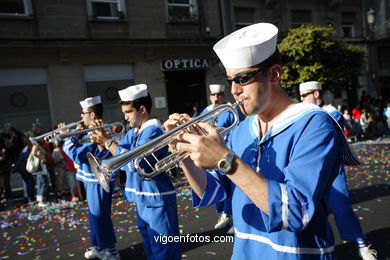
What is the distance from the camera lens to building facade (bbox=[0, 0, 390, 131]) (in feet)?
35.6

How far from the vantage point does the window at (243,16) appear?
632 inches

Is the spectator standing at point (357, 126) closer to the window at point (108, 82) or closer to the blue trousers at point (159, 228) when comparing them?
the window at point (108, 82)

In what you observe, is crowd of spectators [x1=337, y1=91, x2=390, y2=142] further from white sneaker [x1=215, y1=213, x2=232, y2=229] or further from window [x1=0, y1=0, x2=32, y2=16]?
window [x1=0, y1=0, x2=32, y2=16]

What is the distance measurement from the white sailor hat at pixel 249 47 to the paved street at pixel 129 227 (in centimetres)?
297

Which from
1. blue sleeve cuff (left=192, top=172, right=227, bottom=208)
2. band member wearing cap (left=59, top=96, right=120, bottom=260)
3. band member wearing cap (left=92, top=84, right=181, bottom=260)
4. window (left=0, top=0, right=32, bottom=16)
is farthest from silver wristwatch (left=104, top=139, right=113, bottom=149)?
window (left=0, top=0, right=32, bottom=16)

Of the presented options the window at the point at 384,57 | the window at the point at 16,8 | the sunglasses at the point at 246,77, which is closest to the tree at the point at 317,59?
the window at the point at 384,57

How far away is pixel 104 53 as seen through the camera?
40.2 feet

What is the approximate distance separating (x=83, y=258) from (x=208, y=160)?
12.0 ft

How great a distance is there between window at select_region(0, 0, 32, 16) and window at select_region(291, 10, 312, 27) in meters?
13.3

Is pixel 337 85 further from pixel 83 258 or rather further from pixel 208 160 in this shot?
pixel 208 160

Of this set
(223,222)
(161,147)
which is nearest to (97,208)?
(223,222)

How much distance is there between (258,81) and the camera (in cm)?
156

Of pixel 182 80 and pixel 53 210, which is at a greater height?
pixel 182 80

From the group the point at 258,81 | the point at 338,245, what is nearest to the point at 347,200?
the point at 338,245
